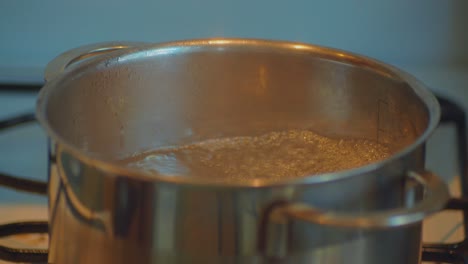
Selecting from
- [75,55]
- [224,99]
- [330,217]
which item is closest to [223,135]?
[224,99]

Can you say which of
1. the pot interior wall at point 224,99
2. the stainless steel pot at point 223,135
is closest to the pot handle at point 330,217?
the stainless steel pot at point 223,135

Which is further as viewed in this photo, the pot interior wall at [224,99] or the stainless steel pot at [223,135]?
the pot interior wall at [224,99]

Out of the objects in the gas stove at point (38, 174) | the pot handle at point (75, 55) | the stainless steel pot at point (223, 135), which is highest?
the pot handle at point (75, 55)

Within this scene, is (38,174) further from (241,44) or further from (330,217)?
(330,217)

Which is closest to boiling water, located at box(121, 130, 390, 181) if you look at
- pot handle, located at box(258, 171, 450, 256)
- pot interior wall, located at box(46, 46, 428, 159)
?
pot interior wall, located at box(46, 46, 428, 159)

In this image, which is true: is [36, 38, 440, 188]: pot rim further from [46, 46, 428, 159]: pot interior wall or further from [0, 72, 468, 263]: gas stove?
[0, 72, 468, 263]: gas stove

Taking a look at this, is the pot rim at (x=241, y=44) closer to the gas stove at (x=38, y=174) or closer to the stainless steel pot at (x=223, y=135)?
the stainless steel pot at (x=223, y=135)

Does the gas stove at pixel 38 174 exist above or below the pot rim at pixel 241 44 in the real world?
below
